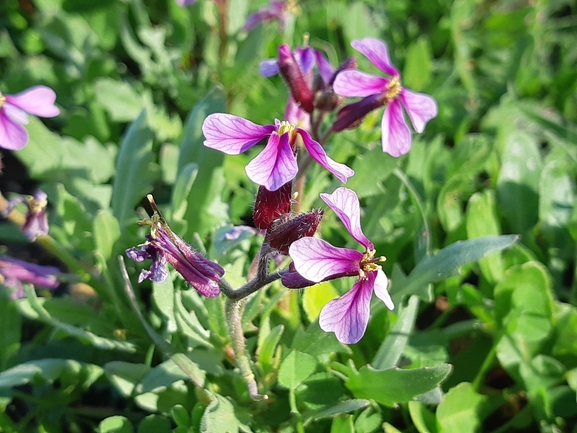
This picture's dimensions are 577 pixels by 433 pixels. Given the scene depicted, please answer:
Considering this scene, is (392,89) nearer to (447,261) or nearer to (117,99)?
(447,261)

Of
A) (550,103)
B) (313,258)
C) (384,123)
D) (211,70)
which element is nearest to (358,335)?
(313,258)

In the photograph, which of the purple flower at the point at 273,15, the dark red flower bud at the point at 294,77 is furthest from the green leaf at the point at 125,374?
the purple flower at the point at 273,15

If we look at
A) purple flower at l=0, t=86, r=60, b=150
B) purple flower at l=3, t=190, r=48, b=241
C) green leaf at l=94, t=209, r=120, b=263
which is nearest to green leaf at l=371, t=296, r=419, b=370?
green leaf at l=94, t=209, r=120, b=263

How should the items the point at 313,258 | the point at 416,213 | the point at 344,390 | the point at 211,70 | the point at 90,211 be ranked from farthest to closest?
1. the point at 211,70
2. the point at 90,211
3. the point at 416,213
4. the point at 344,390
5. the point at 313,258

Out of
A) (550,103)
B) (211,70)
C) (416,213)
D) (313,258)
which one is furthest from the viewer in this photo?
(550,103)

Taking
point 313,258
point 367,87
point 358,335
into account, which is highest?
point 367,87

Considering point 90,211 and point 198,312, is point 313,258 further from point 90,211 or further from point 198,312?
point 90,211

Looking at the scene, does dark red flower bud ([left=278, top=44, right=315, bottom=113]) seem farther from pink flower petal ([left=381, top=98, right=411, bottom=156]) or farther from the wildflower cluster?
pink flower petal ([left=381, top=98, right=411, bottom=156])
